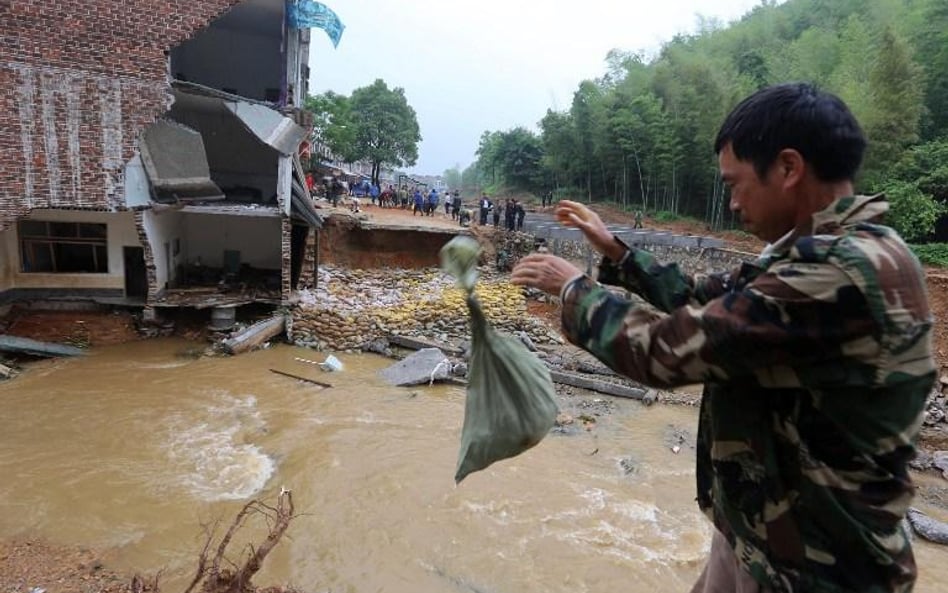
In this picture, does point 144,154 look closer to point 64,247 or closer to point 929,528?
point 64,247

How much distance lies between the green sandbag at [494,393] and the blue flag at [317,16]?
11.3 metres

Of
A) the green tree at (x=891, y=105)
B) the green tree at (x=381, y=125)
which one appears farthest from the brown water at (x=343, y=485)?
the green tree at (x=381, y=125)

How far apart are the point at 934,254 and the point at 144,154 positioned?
1907cm

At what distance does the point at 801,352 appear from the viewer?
0.98 metres

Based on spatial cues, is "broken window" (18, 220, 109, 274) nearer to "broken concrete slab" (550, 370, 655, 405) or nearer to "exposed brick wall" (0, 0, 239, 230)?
"exposed brick wall" (0, 0, 239, 230)

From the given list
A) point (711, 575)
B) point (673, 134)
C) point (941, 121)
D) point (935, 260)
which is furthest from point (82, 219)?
point (941, 121)

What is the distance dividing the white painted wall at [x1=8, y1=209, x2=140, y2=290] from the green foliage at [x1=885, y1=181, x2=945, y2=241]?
1898 cm

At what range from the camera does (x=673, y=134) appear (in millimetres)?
24938

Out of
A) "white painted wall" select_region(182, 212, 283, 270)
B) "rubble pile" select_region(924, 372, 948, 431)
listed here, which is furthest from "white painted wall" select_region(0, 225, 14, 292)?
"rubble pile" select_region(924, 372, 948, 431)

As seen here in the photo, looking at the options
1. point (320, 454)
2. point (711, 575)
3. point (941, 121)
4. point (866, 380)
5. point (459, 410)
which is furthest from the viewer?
point (941, 121)

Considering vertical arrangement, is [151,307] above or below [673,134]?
below

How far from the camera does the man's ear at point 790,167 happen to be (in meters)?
1.16

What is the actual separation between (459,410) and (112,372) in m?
5.92

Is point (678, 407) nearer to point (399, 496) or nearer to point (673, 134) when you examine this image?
point (399, 496)
